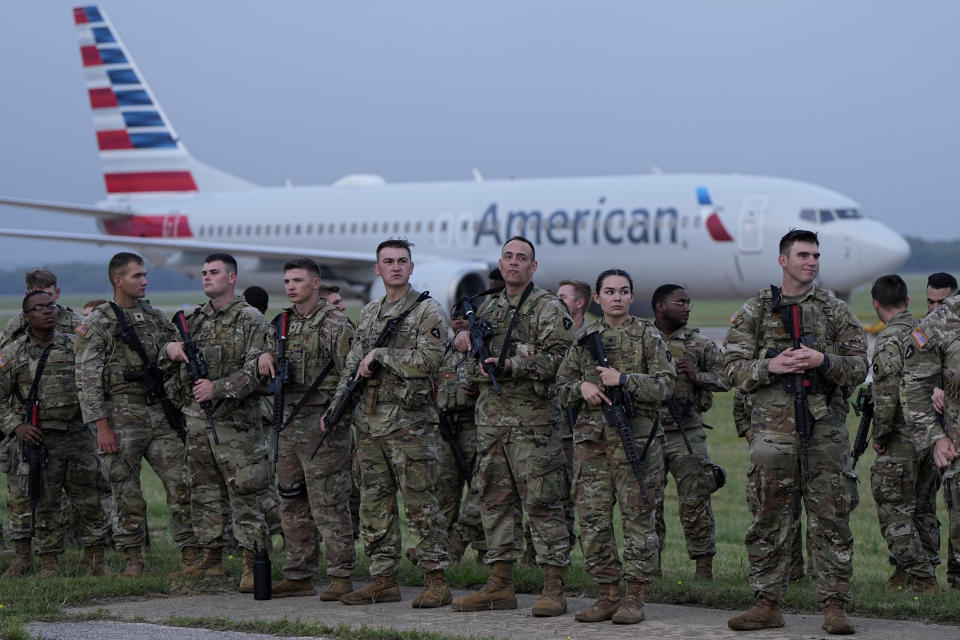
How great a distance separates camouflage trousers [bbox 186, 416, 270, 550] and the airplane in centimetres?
1586

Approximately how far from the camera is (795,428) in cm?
623

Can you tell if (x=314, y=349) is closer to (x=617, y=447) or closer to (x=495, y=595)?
(x=495, y=595)

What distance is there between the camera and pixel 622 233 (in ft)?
80.1

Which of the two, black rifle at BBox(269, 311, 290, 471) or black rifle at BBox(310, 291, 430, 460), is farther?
black rifle at BBox(269, 311, 290, 471)

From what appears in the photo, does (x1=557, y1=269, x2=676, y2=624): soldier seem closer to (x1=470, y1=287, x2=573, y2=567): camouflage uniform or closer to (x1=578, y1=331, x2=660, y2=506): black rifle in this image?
(x1=578, y1=331, x2=660, y2=506): black rifle

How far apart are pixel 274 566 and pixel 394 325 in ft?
7.52

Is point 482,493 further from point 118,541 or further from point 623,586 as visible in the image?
point 118,541

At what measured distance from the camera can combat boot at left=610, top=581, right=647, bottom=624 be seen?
648 cm

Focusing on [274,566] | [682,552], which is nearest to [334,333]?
[274,566]

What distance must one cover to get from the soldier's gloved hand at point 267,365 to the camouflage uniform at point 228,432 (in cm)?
14

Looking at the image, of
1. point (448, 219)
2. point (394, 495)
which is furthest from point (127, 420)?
point (448, 219)

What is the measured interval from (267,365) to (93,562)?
85.9 inches

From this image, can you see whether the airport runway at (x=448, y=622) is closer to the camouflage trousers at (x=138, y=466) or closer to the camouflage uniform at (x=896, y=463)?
the camouflage trousers at (x=138, y=466)

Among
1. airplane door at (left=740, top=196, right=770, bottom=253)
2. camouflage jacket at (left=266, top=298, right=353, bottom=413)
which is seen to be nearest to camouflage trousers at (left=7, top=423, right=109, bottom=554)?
camouflage jacket at (left=266, top=298, right=353, bottom=413)
